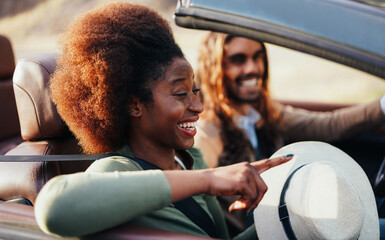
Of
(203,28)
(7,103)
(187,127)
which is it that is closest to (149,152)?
(187,127)

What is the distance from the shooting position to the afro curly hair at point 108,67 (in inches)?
56.9

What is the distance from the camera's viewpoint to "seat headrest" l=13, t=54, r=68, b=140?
5.77ft

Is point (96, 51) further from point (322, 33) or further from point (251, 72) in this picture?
point (251, 72)

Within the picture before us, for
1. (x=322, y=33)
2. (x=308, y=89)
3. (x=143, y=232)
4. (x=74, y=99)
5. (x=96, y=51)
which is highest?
(x=322, y=33)

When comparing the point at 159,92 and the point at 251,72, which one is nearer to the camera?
the point at 159,92

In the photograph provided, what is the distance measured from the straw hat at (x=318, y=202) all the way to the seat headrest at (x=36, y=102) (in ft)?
2.87

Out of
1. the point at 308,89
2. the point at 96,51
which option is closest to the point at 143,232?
the point at 96,51

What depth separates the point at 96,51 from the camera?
1446 mm

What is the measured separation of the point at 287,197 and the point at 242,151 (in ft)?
4.01

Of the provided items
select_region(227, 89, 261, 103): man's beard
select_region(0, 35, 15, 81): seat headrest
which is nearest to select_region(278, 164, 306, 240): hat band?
select_region(227, 89, 261, 103): man's beard

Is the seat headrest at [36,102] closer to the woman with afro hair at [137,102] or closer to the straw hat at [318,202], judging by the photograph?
the woman with afro hair at [137,102]

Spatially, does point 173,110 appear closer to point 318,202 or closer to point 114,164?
point 114,164

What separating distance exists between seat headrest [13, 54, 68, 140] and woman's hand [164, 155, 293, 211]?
75cm

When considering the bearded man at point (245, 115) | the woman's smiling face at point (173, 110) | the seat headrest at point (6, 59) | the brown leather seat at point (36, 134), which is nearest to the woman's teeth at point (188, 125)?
the woman's smiling face at point (173, 110)
